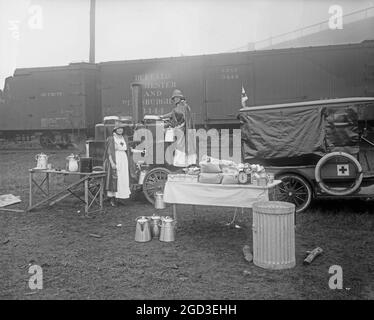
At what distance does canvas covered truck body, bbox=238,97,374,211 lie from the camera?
257 inches

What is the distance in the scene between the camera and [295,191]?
22.7ft

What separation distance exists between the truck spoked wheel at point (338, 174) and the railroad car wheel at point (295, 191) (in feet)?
1.08

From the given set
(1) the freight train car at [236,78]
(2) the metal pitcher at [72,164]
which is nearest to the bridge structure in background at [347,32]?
(1) the freight train car at [236,78]

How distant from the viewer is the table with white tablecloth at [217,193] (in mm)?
5078

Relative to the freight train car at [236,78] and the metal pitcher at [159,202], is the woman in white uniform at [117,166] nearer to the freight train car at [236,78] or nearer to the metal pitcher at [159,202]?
the metal pitcher at [159,202]

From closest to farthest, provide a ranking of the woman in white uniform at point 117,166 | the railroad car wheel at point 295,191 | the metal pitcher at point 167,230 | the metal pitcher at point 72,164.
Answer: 1. the metal pitcher at point 167,230
2. the railroad car wheel at point 295,191
3. the metal pitcher at point 72,164
4. the woman in white uniform at point 117,166

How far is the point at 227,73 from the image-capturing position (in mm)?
14625

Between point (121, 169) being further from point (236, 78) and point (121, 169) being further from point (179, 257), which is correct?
point (236, 78)

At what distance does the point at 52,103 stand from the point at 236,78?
829 cm

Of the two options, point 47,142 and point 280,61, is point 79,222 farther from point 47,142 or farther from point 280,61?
point 47,142

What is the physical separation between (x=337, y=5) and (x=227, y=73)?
883 cm

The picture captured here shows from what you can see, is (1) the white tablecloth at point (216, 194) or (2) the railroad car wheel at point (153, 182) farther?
(2) the railroad car wheel at point (153, 182)
